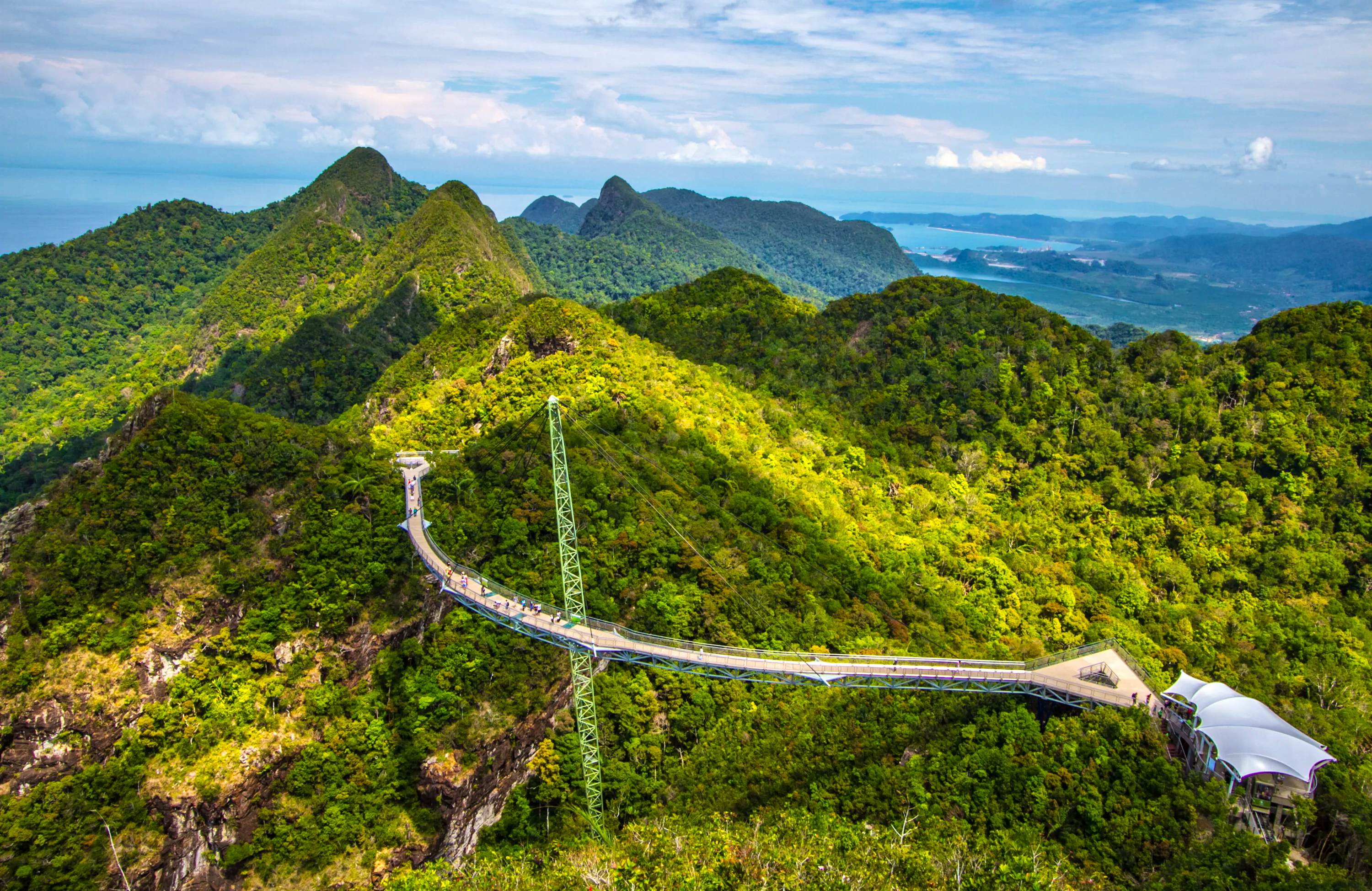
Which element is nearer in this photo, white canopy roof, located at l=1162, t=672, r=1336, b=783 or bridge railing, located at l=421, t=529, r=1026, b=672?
white canopy roof, located at l=1162, t=672, r=1336, b=783

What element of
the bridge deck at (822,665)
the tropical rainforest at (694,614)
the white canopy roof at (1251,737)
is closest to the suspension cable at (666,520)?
the tropical rainforest at (694,614)

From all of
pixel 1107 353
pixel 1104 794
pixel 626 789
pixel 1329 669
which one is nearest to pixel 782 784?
pixel 626 789

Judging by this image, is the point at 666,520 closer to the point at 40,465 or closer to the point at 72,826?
the point at 72,826

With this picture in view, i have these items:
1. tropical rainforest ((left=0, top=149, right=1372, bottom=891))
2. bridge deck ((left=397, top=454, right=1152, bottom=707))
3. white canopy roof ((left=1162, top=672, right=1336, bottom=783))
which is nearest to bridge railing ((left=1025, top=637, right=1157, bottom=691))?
bridge deck ((left=397, top=454, right=1152, bottom=707))

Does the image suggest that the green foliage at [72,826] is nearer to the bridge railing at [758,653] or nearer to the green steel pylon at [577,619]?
the bridge railing at [758,653]

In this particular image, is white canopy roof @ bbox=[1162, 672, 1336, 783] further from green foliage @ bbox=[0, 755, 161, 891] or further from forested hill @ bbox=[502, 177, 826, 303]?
forested hill @ bbox=[502, 177, 826, 303]
